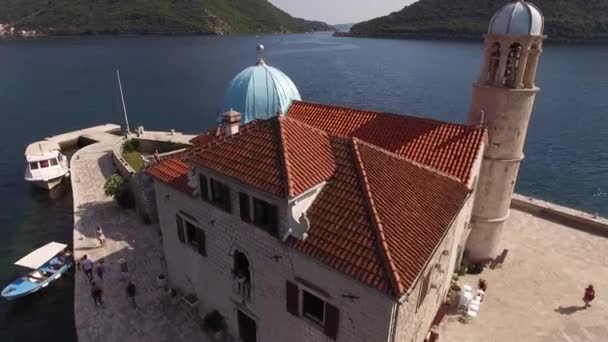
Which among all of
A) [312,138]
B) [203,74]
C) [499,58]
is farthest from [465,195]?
[203,74]

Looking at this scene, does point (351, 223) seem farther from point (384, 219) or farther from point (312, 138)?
point (312, 138)

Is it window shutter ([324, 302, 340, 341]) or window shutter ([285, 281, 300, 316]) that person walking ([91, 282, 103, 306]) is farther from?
window shutter ([324, 302, 340, 341])

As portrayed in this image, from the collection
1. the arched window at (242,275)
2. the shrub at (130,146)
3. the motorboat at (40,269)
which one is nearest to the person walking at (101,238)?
the motorboat at (40,269)

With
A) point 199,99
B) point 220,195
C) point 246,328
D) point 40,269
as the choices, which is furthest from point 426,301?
point 199,99

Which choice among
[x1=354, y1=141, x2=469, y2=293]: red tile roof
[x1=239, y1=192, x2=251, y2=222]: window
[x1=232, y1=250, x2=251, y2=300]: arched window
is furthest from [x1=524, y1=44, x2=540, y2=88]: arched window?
[x1=232, y1=250, x2=251, y2=300]: arched window

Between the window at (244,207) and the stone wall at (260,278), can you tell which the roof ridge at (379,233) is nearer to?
the stone wall at (260,278)

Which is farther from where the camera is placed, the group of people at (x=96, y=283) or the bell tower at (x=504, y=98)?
the group of people at (x=96, y=283)
